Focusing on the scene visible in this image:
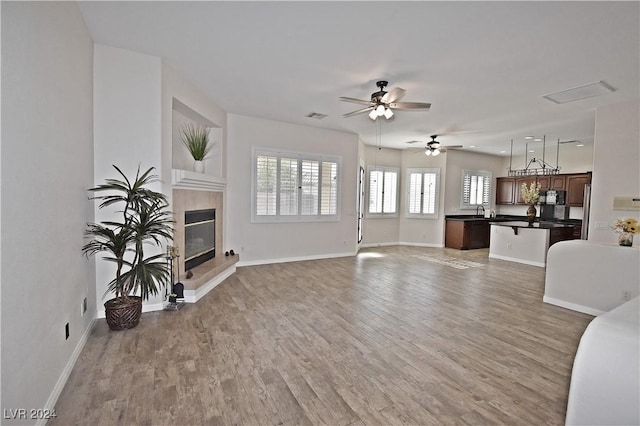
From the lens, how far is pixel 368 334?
3.08 m

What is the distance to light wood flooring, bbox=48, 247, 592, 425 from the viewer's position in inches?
76.1

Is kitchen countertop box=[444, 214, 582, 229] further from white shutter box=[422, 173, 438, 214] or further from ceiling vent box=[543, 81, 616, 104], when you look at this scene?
ceiling vent box=[543, 81, 616, 104]

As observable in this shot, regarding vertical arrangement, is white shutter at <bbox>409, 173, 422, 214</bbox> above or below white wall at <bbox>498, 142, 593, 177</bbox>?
below

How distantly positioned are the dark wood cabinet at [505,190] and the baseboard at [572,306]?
6190 mm

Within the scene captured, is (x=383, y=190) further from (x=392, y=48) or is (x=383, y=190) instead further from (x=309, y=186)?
(x=392, y=48)

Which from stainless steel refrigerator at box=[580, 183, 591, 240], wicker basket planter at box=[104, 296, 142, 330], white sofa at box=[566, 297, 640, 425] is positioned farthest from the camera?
stainless steel refrigerator at box=[580, 183, 591, 240]

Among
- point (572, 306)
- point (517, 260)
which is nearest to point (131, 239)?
point (572, 306)

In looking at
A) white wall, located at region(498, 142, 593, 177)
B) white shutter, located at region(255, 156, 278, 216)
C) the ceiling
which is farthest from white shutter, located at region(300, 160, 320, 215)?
white wall, located at region(498, 142, 593, 177)

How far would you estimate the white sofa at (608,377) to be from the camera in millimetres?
1418

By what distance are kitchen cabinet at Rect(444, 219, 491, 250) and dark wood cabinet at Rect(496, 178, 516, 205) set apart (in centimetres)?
145

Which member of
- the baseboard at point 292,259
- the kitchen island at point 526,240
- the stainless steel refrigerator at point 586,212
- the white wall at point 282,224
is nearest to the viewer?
the white wall at point 282,224

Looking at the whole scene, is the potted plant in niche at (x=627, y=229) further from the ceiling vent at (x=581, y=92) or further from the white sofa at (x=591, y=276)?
the ceiling vent at (x=581, y=92)

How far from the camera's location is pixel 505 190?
9633mm

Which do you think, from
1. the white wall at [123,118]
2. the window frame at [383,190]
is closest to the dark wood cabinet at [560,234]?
the window frame at [383,190]
